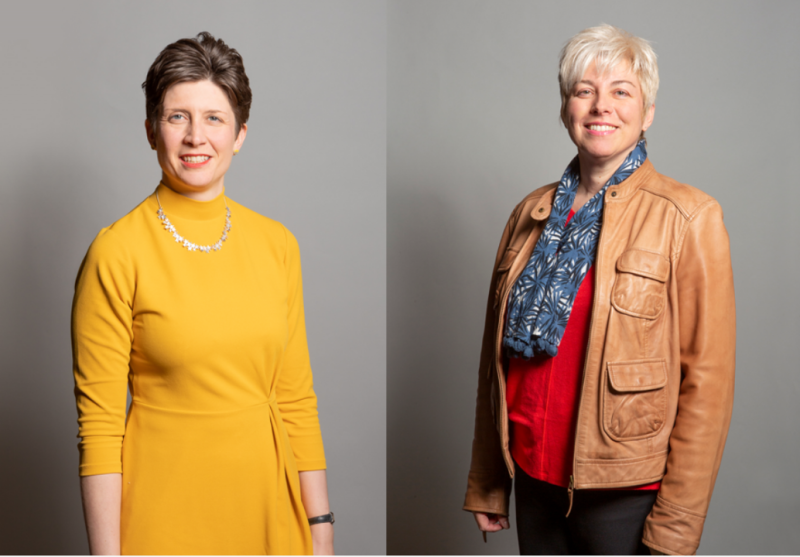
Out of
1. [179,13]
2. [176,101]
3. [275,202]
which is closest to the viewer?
[176,101]

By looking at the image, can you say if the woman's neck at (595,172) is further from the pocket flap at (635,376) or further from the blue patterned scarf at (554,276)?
the pocket flap at (635,376)

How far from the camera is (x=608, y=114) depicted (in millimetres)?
1580

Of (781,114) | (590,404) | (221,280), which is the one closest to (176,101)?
(221,280)

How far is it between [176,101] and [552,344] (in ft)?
3.29

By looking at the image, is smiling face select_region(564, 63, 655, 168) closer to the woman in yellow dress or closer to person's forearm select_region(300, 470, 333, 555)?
the woman in yellow dress

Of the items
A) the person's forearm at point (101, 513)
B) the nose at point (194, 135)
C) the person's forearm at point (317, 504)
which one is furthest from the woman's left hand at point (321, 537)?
the nose at point (194, 135)

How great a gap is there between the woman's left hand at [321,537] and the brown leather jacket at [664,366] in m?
0.59

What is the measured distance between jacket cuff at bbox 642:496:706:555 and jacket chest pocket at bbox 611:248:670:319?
0.44m

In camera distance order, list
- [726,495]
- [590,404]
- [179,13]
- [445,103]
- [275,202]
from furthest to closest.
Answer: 1. [445,103]
2. [726,495]
3. [275,202]
4. [179,13]
5. [590,404]

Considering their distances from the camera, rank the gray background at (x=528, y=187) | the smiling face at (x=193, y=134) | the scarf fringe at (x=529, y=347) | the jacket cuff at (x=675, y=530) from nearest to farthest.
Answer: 1. the smiling face at (x=193, y=134)
2. the jacket cuff at (x=675, y=530)
3. the scarf fringe at (x=529, y=347)
4. the gray background at (x=528, y=187)

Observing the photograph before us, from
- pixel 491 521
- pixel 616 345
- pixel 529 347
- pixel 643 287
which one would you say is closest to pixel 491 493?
pixel 491 521

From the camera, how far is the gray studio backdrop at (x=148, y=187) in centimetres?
186

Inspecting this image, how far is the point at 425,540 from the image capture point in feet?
10.3

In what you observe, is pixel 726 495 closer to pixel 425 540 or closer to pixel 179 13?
pixel 425 540
